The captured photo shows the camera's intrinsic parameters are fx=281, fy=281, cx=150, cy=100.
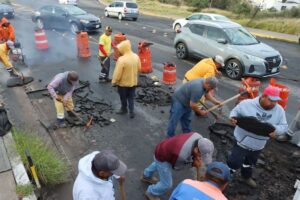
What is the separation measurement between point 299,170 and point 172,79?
504cm

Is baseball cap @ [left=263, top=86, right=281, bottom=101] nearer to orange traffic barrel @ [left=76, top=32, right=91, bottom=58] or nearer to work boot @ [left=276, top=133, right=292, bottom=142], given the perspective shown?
work boot @ [left=276, top=133, right=292, bottom=142]

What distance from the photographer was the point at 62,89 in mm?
6250

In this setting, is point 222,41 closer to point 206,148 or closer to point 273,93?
point 273,93

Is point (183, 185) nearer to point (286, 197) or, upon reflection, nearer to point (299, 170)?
point (286, 197)

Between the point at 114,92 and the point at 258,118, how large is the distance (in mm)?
5389

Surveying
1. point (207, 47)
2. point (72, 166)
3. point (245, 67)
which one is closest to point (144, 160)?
point (72, 166)

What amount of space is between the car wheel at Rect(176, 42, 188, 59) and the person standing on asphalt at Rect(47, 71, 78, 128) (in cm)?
705

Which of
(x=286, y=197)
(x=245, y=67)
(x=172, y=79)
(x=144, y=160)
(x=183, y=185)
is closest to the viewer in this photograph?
(x=183, y=185)

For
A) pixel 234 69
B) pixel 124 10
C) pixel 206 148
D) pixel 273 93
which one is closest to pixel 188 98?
pixel 273 93

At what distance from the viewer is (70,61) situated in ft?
38.6

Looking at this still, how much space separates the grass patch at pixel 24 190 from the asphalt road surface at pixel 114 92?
A: 1143 mm

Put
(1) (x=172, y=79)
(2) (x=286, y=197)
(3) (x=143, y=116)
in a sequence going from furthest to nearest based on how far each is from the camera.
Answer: (1) (x=172, y=79), (3) (x=143, y=116), (2) (x=286, y=197)

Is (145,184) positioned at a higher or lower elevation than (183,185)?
lower

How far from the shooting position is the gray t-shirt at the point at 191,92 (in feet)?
17.4
